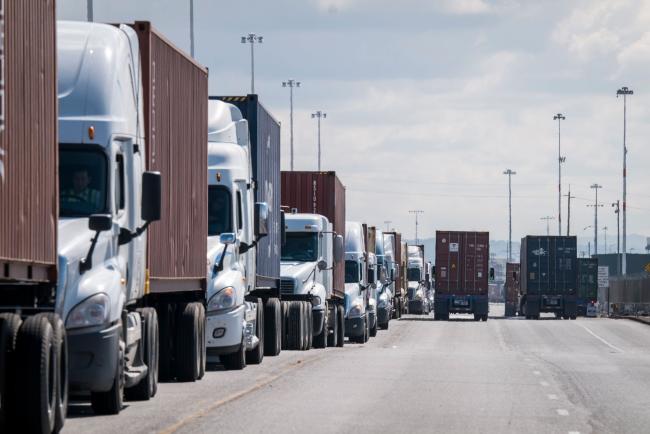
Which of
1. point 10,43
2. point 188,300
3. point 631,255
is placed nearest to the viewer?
point 10,43

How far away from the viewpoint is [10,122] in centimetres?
1077

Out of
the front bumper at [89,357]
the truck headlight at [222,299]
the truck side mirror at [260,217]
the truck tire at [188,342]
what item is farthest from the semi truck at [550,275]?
the front bumper at [89,357]

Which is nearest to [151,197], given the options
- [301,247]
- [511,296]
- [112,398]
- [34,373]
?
[112,398]

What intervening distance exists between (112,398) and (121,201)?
1.90 m

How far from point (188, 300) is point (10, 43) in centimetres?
970

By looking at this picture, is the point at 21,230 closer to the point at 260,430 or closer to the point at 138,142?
the point at 260,430

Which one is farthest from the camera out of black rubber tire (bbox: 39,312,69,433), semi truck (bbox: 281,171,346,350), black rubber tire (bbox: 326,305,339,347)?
black rubber tire (bbox: 326,305,339,347)

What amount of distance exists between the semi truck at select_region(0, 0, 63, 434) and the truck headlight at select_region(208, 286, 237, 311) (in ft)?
30.7

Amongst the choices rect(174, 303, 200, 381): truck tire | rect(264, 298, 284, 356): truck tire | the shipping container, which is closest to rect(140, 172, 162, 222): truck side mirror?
rect(174, 303, 200, 381): truck tire

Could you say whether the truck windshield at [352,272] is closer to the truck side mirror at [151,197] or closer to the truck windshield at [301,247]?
the truck windshield at [301,247]

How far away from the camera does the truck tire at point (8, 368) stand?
11258 millimetres

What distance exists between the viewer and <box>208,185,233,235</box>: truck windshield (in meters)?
22.8

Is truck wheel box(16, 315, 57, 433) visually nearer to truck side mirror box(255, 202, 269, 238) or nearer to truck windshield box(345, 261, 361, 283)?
truck side mirror box(255, 202, 269, 238)

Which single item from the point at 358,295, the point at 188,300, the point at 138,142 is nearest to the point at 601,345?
the point at 358,295
